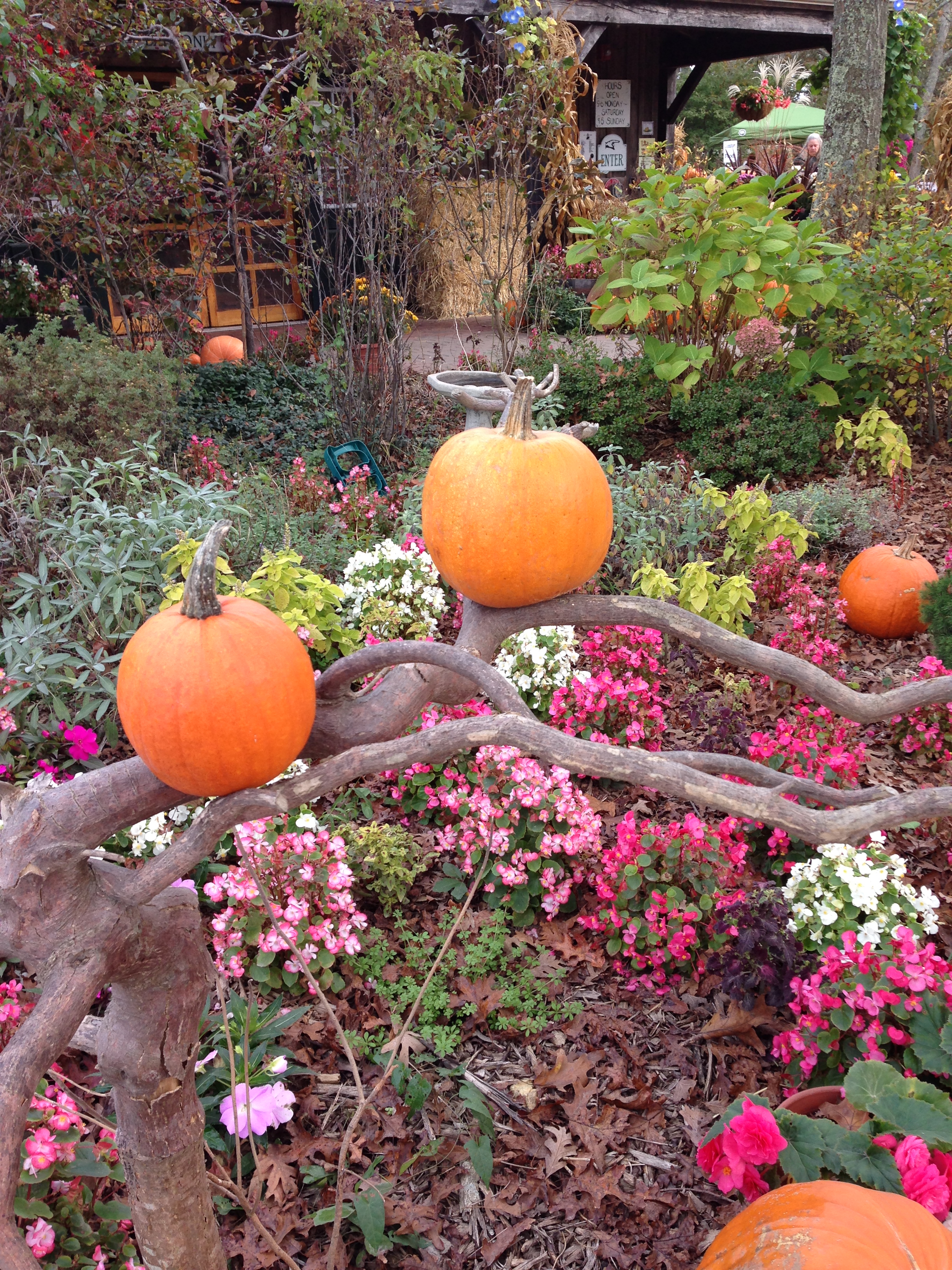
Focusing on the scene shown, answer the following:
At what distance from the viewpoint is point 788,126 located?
20141 millimetres

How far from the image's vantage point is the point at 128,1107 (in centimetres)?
117

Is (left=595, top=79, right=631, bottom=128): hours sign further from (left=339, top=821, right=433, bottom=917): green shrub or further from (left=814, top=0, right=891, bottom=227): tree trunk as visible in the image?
(left=339, top=821, right=433, bottom=917): green shrub

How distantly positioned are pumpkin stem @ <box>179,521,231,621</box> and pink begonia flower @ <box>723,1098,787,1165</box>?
48.9 inches

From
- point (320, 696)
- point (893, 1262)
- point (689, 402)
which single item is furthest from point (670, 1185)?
point (689, 402)

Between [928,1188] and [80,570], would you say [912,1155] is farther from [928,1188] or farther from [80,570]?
[80,570]

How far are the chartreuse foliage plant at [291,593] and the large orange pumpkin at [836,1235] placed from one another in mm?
2109

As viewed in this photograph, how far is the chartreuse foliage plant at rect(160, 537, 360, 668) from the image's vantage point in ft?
9.68

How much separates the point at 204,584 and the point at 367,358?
5.08 metres

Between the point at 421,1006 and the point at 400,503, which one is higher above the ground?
→ the point at 400,503

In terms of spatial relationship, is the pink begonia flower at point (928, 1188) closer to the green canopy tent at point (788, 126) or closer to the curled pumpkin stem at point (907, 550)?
the curled pumpkin stem at point (907, 550)

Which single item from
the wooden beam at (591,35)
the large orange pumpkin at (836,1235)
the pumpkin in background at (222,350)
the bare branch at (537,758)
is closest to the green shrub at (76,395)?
the pumpkin in background at (222,350)

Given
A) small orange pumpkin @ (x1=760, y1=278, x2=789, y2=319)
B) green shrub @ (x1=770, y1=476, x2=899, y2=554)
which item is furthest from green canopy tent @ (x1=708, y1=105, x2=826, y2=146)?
green shrub @ (x1=770, y1=476, x2=899, y2=554)

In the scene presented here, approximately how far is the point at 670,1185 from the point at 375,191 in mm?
5553

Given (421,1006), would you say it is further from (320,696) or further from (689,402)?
(689,402)
